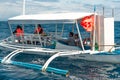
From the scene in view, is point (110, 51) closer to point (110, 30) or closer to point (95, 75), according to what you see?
point (110, 30)

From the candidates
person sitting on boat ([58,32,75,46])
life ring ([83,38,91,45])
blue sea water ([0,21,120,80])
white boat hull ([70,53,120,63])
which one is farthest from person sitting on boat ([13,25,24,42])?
white boat hull ([70,53,120,63])

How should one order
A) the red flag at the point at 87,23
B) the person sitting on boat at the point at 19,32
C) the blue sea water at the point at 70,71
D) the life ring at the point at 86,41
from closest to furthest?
the blue sea water at the point at 70,71
the red flag at the point at 87,23
the life ring at the point at 86,41
the person sitting on boat at the point at 19,32

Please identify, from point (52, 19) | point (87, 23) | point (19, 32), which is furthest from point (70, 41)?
point (19, 32)

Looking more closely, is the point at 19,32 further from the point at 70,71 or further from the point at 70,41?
the point at 70,71

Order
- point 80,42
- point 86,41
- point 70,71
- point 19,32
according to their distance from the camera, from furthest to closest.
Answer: point 19,32, point 86,41, point 80,42, point 70,71

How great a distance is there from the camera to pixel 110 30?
21109 millimetres

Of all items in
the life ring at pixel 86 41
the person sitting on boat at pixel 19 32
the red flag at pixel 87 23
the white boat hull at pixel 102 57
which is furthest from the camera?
the person sitting on boat at pixel 19 32

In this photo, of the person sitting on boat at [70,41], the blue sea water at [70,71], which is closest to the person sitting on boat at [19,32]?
the blue sea water at [70,71]

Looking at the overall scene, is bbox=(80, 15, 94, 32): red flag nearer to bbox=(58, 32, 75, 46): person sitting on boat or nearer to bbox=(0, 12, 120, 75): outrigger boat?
bbox=(0, 12, 120, 75): outrigger boat

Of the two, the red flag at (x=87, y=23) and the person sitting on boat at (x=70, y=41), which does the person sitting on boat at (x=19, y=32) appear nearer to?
the person sitting on boat at (x=70, y=41)

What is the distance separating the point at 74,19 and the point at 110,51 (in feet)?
9.47

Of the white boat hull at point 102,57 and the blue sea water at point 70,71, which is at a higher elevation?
the white boat hull at point 102,57

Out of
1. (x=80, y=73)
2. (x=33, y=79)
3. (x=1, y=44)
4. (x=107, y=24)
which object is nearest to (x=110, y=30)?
(x=107, y=24)

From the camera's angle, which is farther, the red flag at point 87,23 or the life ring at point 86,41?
the life ring at point 86,41
